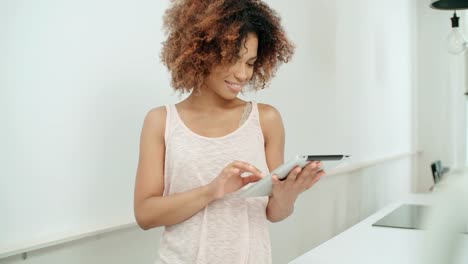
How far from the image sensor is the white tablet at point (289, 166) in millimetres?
956

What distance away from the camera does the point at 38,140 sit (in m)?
1.30

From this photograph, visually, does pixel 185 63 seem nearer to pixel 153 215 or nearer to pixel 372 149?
pixel 153 215

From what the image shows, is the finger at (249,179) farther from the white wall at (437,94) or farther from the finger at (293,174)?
the white wall at (437,94)

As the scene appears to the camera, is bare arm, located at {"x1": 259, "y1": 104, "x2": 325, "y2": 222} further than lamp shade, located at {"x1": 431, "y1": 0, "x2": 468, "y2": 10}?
No

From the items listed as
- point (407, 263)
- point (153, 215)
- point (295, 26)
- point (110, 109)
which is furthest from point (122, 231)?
point (295, 26)

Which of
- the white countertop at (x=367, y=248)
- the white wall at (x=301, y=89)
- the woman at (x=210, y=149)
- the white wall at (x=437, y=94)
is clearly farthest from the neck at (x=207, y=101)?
the white wall at (x=437, y=94)

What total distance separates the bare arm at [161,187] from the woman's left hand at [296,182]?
58mm

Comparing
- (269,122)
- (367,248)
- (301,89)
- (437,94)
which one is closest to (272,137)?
(269,122)

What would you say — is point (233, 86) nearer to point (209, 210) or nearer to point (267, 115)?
point (267, 115)

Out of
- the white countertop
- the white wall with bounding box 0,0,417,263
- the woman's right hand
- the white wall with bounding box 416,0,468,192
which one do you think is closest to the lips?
the woman's right hand

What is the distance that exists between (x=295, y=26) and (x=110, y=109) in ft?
4.75

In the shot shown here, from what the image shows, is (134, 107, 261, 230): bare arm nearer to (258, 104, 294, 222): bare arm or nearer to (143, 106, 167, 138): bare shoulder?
(143, 106, 167, 138): bare shoulder

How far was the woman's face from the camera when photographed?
1.13 m

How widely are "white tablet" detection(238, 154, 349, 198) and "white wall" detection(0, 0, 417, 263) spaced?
2.06 ft
